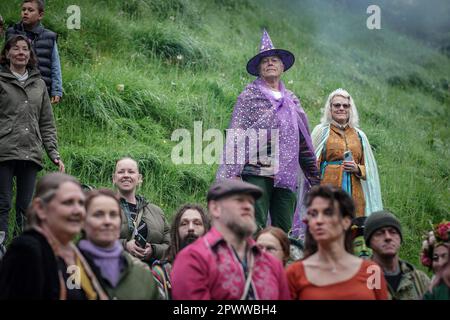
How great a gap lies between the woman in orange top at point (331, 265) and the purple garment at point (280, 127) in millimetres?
2072

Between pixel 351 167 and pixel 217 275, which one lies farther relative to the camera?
pixel 351 167

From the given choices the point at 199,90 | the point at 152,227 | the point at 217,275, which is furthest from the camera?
the point at 199,90

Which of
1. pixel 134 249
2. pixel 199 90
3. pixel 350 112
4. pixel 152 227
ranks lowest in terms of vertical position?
pixel 134 249

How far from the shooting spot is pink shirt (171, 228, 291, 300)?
15.7ft

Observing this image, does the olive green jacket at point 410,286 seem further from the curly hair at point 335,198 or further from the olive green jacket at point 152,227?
the olive green jacket at point 152,227

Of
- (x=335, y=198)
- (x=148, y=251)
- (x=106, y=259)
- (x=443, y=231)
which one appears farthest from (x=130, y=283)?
(x=443, y=231)

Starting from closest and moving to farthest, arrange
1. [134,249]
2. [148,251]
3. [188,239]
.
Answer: [188,239] → [134,249] → [148,251]

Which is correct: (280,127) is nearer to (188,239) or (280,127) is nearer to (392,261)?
(188,239)

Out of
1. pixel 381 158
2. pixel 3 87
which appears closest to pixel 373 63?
pixel 381 158

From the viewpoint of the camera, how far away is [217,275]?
483 cm

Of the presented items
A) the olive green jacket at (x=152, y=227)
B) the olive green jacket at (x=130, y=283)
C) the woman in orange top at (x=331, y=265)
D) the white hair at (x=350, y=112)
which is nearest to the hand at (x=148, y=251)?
the olive green jacket at (x=152, y=227)

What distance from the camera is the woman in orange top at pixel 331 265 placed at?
5.07m

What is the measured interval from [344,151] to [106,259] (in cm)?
377

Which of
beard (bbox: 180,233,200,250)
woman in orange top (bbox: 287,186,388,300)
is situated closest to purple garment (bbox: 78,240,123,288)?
woman in orange top (bbox: 287,186,388,300)
